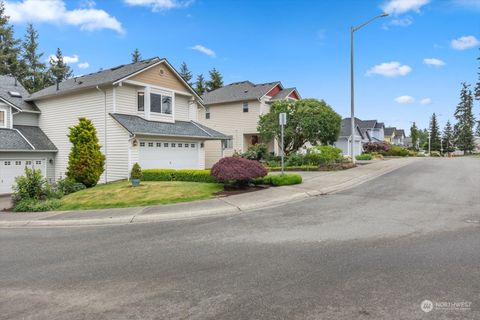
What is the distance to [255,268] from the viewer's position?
5016mm

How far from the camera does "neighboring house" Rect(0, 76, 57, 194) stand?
19297mm

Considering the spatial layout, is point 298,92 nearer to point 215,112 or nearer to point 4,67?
point 215,112

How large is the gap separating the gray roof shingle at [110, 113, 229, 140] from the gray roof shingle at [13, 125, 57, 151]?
6288mm

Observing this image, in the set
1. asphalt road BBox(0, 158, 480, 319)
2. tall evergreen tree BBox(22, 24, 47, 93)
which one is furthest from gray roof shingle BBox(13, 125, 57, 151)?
tall evergreen tree BBox(22, 24, 47, 93)

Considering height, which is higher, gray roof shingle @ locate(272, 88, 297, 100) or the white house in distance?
gray roof shingle @ locate(272, 88, 297, 100)

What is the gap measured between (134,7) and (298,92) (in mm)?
20017

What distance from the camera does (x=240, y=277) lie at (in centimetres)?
467

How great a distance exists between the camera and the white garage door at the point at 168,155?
757 inches

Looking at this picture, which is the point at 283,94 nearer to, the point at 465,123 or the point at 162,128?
the point at 162,128

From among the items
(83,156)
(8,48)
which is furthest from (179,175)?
(8,48)

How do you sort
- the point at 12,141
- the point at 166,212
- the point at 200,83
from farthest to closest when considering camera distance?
1. the point at 200,83
2. the point at 12,141
3. the point at 166,212

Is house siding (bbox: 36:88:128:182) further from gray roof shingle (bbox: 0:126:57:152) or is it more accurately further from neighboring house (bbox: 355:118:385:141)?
neighboring house (bbox: 355:118:385:141)

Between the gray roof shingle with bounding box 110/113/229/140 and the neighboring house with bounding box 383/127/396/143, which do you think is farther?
the neighboring house with bounding box 383/127/396/143

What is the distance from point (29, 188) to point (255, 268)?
1275cm
